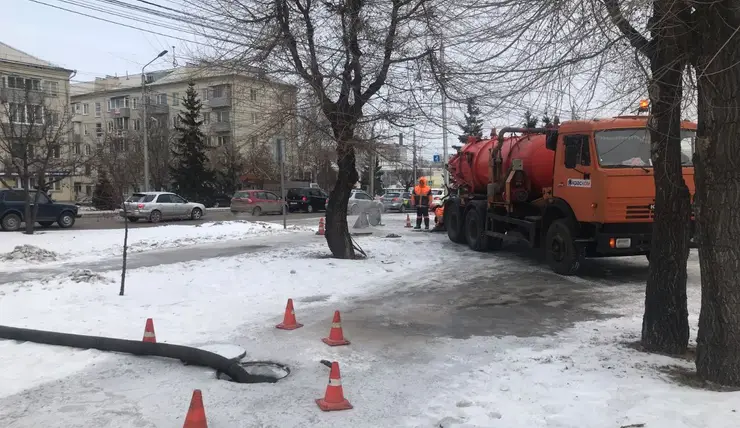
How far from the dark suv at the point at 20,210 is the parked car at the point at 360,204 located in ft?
37.7

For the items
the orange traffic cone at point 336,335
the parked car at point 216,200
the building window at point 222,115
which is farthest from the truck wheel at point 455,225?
the parked car at point 216,200

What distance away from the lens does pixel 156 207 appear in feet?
91.8

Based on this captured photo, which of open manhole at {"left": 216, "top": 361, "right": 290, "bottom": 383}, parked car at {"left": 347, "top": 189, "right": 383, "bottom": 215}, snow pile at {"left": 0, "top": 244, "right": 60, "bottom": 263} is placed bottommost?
open manhole at {"left": 216, "top": 361, "right": 290, "bottom": 383}

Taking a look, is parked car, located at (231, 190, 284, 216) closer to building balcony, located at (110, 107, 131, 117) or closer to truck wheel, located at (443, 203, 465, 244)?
truck wheel, located at (443, 203, 465, 244)

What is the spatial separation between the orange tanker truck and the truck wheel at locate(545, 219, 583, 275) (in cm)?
2

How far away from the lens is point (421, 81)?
11.5 meters

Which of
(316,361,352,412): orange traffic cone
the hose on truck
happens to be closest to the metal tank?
the hose on truck

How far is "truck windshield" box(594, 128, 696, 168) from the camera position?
32.9ft

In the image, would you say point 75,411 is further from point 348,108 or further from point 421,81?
point 421,81

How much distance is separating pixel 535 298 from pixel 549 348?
3022mm

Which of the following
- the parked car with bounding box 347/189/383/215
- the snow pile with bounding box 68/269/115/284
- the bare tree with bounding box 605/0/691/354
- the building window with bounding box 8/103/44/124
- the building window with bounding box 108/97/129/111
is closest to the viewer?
the bare tree with bounding box 605/0/691/354

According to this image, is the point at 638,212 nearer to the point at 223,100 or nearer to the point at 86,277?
the point at 86,277

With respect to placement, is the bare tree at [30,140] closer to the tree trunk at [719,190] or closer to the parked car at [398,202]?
the tree trunk at [719,190]

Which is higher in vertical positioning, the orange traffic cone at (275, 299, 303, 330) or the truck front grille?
the truck front grille
